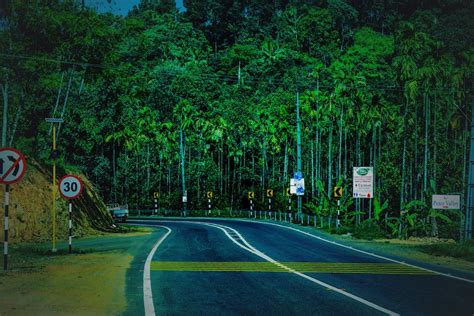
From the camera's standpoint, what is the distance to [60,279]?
15000mm

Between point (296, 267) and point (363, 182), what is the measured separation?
739 inches

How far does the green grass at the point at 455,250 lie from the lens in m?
22.6

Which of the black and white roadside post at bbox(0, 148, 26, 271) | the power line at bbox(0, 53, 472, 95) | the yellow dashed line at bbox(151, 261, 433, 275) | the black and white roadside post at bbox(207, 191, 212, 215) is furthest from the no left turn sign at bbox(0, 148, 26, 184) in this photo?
the black and white roadside post at bbox(207, 191, 212, 215)

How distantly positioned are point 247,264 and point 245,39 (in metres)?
101

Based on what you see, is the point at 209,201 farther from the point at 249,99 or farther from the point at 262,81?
the point at 262,81

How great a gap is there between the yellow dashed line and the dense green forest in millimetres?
15898

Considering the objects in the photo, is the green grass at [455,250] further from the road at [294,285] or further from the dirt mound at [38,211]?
the dirt mound at [38,211]

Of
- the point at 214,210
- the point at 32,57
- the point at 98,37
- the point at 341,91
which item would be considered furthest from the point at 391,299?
the point at 214,210

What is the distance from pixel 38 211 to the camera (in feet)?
96.9

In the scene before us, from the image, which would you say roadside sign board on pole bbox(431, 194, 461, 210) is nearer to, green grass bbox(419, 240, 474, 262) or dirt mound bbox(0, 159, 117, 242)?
green grass bbox(419, 240, 474, 262)

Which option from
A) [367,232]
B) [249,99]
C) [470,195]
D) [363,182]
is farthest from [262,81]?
[470,195]

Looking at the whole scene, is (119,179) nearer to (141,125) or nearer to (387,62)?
(141,125)

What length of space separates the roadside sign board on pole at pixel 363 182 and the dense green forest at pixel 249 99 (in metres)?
2.01

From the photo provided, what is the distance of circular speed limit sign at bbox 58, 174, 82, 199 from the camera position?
2117 centimetres
